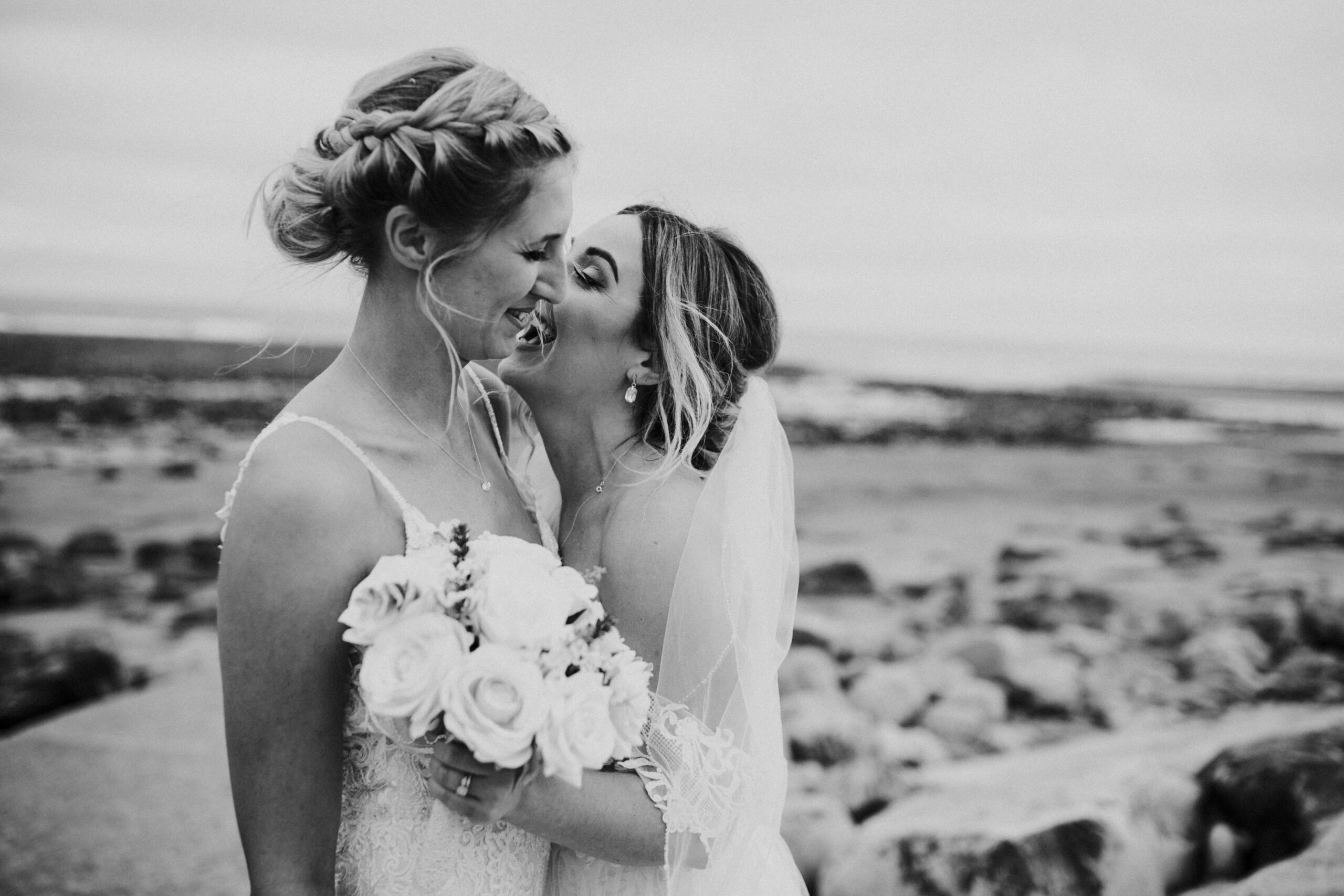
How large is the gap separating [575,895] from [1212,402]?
4242 centimetres

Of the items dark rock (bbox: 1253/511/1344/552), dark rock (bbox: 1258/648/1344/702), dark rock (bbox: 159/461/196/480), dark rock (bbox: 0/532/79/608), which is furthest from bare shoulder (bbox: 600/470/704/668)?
dark rock (bbox: 159/461/196/480)

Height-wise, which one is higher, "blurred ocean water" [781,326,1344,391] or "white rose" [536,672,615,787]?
"white rose" [536,672,615,787]

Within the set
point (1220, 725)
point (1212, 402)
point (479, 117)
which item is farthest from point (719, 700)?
point (1212, 402)

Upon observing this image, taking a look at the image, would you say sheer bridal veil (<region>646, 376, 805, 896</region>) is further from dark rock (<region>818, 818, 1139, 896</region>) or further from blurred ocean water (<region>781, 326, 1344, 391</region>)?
blurred ocean water (<region>781, 326, 1344, 391</region>)

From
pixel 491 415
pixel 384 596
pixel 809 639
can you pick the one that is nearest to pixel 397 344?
pixel 491 415

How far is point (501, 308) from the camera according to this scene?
2.58 metres

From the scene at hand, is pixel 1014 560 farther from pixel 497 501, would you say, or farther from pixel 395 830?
pixel 395 830

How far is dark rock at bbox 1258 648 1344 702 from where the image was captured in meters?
7.36

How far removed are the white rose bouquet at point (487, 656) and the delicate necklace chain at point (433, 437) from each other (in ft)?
1.89

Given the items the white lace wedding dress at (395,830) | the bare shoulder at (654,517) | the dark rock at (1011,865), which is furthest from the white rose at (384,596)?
the dark rock at (1011,865)

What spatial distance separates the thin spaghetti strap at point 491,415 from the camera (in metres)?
3.21

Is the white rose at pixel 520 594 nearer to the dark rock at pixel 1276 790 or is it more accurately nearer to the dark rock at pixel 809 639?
the dark rock at pixel 1276 790

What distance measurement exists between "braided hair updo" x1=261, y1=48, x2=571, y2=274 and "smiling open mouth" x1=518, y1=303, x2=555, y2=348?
24.2 inches

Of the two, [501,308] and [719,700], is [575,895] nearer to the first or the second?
[719,700]
